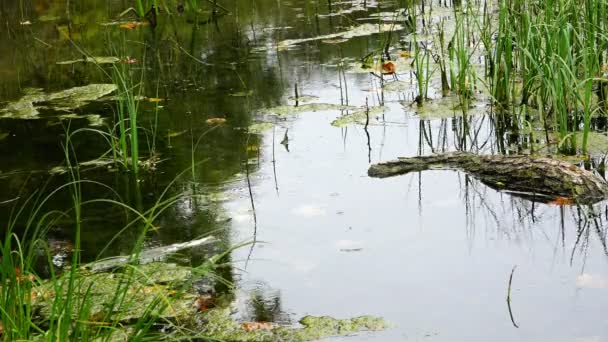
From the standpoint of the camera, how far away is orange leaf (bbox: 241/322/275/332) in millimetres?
3076

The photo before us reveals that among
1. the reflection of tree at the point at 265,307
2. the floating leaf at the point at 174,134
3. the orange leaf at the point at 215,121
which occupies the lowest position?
the reflection of tree at the point at 265,307

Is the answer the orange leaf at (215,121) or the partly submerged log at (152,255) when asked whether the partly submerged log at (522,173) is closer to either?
the partly submerged log at (152,255)

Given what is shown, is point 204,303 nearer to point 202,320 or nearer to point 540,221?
point 202,320

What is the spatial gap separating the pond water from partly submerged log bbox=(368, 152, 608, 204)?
62mm

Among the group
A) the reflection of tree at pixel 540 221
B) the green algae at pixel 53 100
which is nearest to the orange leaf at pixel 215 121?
the green algae at pixel 53 100

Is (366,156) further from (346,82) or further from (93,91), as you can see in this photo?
(93,91)

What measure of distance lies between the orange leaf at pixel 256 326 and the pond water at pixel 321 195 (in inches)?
2.0

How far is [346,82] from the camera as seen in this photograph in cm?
620

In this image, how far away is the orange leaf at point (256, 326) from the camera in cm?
308

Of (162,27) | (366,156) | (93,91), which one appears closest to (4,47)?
(162,27)

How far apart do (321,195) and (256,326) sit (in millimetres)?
1232

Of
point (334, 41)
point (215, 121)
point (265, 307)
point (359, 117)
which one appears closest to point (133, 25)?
point (334, 41)

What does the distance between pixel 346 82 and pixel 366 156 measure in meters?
1.51

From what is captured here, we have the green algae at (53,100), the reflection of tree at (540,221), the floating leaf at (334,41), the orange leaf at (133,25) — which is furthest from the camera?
the orange leaf at (133,25)
